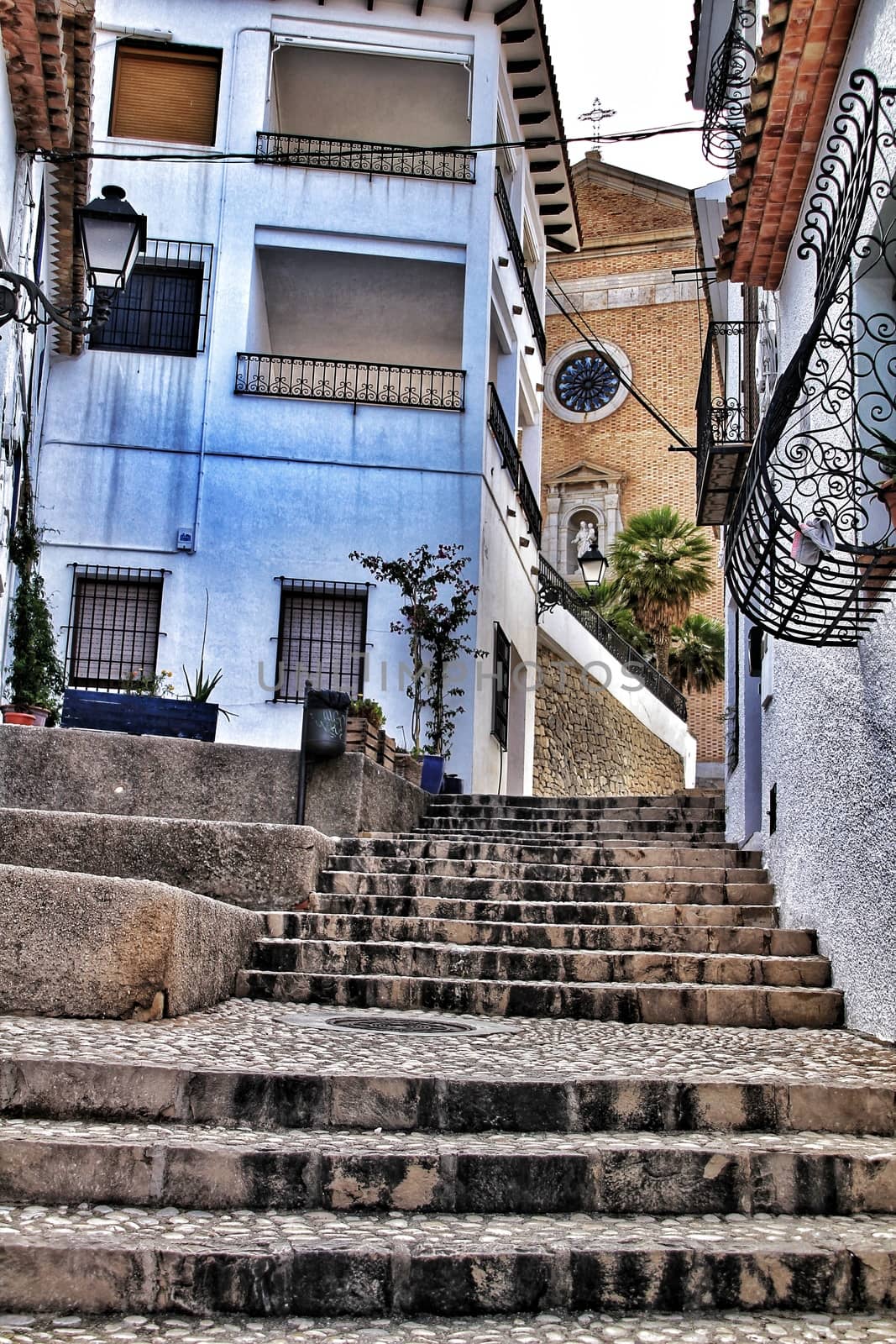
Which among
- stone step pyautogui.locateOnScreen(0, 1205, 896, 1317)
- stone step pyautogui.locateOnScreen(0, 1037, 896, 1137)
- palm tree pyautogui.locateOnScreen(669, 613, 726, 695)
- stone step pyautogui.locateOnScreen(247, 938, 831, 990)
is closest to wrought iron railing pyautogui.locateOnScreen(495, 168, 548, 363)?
palm tree pyautogui.locateOnScreen(669, 613, 726, 695)

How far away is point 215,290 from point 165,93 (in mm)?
2731

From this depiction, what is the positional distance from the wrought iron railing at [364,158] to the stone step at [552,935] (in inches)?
440

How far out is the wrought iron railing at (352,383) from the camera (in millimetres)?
15406

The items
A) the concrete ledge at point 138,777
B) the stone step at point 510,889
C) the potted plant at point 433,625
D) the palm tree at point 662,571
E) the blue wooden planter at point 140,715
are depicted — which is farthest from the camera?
the palm tree at point 662,571

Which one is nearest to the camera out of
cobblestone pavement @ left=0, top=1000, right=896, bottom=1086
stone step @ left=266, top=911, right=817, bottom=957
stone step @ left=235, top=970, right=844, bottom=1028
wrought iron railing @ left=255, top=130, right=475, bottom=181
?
cobblestone pavement @ left=0, top=1000, right=896, bottom=1086

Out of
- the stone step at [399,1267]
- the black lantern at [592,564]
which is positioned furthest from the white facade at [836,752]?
the black lantern at [592,564]

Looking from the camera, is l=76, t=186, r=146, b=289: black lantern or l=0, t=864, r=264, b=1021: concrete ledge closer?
l=0, t=864, r=264, b=1021: concrete ledge

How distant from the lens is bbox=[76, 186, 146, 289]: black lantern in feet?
24.2

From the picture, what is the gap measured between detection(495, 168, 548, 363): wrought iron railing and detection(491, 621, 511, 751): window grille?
5.33 metres

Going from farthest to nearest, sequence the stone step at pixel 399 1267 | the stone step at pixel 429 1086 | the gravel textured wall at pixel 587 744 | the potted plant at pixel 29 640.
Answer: the gravel textured wall at pixel 587 744 → the potted plant at pixel 29 640 → the stone step at pixel 429 1086 → the stone step at pixel 399 1267

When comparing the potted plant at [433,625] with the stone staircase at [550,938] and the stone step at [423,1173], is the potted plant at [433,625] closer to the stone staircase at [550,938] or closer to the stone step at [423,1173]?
A: the stone staircase at [550,938]

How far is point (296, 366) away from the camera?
1619 centimetres

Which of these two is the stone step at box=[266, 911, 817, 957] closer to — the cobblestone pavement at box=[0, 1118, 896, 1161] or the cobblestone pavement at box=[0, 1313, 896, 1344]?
the cobblestone pavement at box=[0, 1118, 896, 1161]

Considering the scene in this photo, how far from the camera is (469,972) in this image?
6.76m
